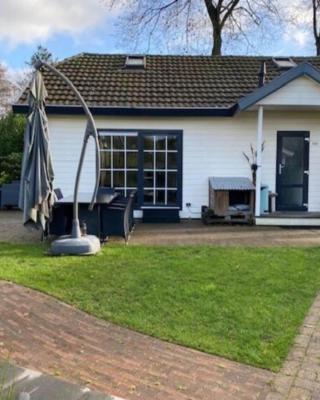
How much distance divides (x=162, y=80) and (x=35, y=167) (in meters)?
7.20

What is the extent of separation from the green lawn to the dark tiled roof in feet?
17.7

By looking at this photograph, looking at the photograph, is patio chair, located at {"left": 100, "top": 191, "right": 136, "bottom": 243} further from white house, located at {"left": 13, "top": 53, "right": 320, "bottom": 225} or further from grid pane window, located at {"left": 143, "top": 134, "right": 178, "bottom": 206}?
grid pane window, located at {"left": 143, "top": 134, "right": 178, "bottom": 206}

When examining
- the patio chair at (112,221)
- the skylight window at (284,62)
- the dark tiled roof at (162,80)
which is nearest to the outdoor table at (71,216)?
the patio chair at (112,221)

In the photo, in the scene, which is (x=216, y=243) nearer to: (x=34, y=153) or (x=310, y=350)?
(x=34, y=153)

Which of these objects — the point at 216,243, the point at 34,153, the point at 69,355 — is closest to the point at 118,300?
the point at 69,355

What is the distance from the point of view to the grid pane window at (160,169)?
1316cm

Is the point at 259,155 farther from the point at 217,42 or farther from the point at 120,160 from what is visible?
the point at 217,42

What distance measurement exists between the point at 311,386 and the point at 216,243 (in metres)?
5.78

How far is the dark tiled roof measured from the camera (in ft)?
42.8

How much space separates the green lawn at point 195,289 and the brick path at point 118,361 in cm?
23

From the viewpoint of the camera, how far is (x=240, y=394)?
3.64m

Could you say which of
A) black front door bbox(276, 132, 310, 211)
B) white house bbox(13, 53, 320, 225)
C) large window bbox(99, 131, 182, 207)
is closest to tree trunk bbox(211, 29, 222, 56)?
white house bbox(13, 53, 320, 225)

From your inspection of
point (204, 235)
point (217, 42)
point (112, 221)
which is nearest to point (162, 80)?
point (204, 235)

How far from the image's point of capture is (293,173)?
1344 cm
